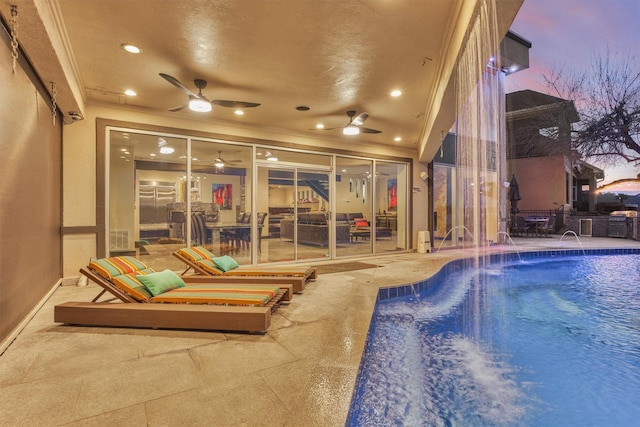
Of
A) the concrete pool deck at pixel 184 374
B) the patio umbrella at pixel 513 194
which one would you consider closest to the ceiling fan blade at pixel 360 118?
the concrete pool deck at pixel 184 374

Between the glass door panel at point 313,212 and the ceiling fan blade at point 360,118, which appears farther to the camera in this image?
the glass door panel at point 313,212

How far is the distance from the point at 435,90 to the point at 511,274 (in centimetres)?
452

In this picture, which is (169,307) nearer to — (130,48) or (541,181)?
(130,48)

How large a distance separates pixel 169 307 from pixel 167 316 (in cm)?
10

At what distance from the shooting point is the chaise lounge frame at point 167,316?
304 centimetres

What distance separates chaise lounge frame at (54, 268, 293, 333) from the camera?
3.04m

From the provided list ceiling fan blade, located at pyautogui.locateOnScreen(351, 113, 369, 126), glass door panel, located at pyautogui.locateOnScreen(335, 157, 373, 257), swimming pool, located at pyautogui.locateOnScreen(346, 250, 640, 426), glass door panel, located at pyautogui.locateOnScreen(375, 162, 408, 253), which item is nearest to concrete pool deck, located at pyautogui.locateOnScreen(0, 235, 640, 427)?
swimming pool, located at pyautogui.locateOnScreen(346, 250, 640, 426)

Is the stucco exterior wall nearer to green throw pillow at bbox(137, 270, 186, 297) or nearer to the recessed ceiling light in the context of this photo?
green throw pillow at bbox(137, 270, 186, 297)

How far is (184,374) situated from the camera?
227 centimetres

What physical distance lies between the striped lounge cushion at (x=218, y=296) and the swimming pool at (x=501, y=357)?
1.20 meters

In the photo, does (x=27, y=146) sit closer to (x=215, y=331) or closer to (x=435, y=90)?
(x=215, y=331)

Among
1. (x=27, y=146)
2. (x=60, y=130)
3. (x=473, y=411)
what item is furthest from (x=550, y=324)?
(x=60, y=130)

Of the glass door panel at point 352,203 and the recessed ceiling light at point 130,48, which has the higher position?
the recessed ceiling light at point 130,48

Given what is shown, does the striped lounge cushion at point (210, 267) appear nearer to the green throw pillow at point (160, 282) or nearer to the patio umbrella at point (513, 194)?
the green throw pillow at point (160, 282)
